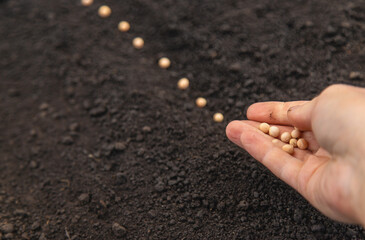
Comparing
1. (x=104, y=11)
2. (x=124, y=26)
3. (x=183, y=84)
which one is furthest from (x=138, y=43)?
(x=183, y=84)

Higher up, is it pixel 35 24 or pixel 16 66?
pixel 35 24

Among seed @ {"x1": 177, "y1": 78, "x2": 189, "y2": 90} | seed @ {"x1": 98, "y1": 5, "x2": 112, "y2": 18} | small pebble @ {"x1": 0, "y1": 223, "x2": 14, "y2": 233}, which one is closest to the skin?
seed @ {"x1": 177, "y1": 78, "x2": 189, "y2": 90}

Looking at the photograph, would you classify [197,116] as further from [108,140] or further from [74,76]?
[74,76]

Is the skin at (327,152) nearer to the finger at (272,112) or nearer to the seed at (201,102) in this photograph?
the finger at (272,112)

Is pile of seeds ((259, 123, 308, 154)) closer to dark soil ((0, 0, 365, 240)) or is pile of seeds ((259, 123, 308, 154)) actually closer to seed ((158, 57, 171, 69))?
dark soil ((0, 0, 365, 240))

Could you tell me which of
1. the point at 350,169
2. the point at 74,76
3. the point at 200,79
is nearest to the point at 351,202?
the point at 350,169
